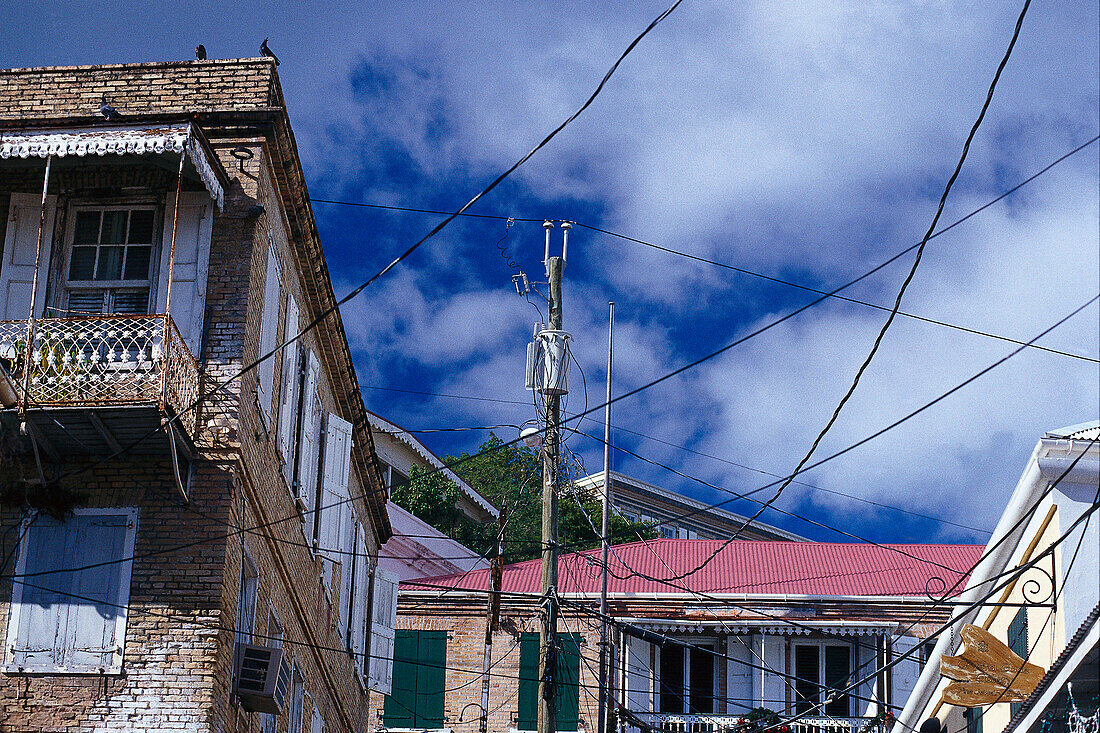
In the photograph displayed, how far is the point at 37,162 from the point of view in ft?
50.2

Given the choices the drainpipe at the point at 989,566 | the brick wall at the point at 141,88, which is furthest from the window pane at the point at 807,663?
the brick wall at the point at 141,88

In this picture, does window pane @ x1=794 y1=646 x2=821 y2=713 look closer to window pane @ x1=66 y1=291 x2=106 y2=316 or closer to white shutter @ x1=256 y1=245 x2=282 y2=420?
white shutter @ x1=256 y1=245 x2=282 y2=420

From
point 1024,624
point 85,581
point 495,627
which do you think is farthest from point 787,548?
point 85,581

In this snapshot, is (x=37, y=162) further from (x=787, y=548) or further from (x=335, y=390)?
(x=787, y=548)

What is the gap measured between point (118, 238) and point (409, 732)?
56.6ft

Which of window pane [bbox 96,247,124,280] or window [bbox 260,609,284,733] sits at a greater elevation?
window pane [bbox 96,247,124,280]

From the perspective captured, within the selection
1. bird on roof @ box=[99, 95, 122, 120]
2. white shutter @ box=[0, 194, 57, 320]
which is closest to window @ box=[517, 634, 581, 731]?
white shutter @ box=[0, 194, 57, 320]

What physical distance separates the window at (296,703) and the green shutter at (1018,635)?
949 cm

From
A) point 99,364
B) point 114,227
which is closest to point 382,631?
point 114,227

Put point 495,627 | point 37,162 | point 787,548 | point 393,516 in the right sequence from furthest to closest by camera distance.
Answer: point 393,516 < point 787,548 < point 495,627 < point 37,162

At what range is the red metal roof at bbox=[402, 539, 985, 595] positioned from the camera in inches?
1254

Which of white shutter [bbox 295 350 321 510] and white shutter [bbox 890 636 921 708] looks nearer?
white shutter [bbox 295 350 321 510]

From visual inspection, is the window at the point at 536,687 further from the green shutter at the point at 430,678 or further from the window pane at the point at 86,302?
the window pane at the point at 86,302

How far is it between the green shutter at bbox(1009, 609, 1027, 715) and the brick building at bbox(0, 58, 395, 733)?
9364 millimetres
